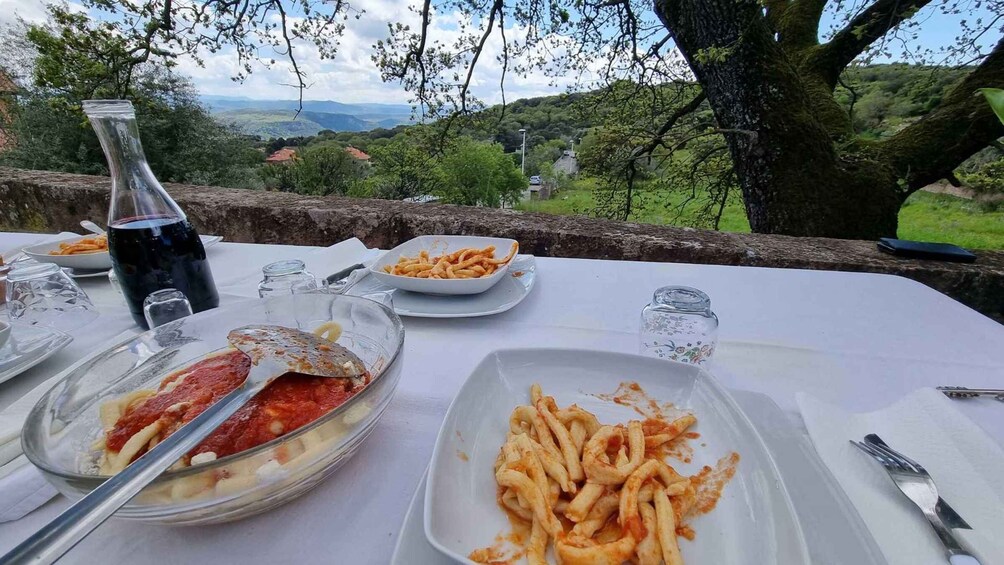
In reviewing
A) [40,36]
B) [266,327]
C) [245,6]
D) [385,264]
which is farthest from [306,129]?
[266,327]

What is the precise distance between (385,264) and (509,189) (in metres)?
19.6

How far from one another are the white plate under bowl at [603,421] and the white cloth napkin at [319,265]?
28.3 inches

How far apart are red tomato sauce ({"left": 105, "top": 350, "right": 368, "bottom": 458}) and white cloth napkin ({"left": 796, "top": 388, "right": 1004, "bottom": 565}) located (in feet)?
1.95

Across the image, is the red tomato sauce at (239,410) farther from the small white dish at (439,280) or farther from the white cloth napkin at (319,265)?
the white cloth napkin at (319,265)

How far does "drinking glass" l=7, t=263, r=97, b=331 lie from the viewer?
92 centimetres

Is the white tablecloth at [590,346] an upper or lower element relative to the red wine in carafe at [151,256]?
lower

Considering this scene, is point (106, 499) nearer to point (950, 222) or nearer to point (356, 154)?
point (950, 222)

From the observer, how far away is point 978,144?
289 cm

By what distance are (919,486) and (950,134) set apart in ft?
12.9

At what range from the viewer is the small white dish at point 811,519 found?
39 cm

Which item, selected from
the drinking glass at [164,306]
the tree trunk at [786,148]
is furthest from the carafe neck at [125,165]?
the tree trunk at [786,148]

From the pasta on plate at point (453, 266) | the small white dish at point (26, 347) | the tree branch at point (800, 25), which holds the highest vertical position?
the tree branch at point (800, 25)

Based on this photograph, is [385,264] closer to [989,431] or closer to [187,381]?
[187,381]

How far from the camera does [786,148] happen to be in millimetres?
2979
